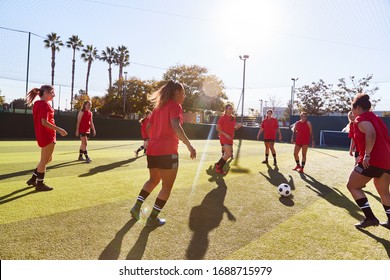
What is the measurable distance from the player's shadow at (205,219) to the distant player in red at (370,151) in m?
1.89

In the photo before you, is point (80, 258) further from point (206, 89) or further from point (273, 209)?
point (206, 89)

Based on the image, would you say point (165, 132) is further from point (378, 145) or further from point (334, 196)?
point (334, 196)

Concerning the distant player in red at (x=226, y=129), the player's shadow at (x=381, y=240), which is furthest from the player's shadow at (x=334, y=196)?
the distant player in red at (x=226, y=129)

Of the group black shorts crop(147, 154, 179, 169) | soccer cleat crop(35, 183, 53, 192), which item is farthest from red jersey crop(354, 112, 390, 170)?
soccer cleat crop(35, 183, 53, 192)

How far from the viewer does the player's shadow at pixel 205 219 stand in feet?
11.0

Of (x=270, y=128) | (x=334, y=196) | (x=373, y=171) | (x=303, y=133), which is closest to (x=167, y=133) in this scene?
(x=373, y=171)

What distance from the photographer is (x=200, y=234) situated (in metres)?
3.84

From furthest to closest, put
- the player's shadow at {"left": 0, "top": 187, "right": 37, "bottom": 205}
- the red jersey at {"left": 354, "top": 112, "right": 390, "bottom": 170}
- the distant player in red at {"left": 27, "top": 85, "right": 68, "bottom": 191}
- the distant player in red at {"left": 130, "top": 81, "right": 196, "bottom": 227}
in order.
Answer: the distant player in red at {"left": 27, "top": 85, "right": 68, "bottom": 191}
the player's shadow at {"left": 0, "top": 187, "right": 37, "bottom": 205}
the red jersey at {"left": 354, "top": 112, "right": 390, "bottom": 170}
the distant player in red at {"left": 130, "top": 81, "right": 196, "bottom": 227}

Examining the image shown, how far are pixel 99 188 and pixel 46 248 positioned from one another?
3.00 metres

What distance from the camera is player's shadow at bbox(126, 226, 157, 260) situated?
3154 mm

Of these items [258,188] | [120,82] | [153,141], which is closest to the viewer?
[153,141]

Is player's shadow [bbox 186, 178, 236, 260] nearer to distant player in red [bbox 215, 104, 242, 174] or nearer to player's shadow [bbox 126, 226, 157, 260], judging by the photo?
player's shadow [bbox 126, 226, 157, 260]

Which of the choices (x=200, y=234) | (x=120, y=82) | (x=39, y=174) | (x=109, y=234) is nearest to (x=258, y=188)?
(x=200, y=234)

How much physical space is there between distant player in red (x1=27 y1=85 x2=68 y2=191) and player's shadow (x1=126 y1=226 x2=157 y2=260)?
2.81 m
